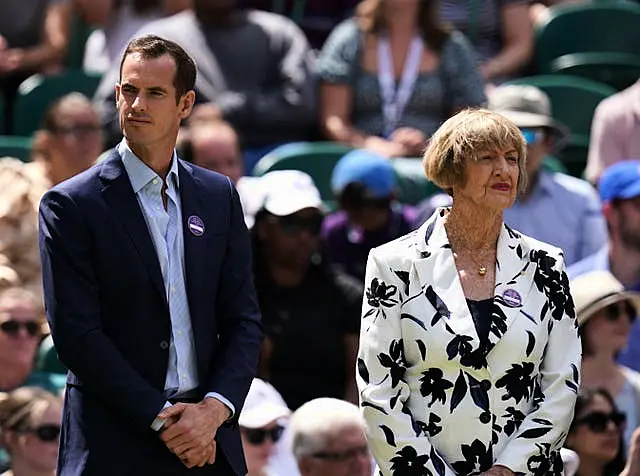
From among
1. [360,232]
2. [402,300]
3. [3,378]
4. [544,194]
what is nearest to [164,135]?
[402,300]

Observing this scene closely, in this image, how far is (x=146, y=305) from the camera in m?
4.45

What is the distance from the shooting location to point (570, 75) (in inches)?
406

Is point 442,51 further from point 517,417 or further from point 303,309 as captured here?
point 517,417

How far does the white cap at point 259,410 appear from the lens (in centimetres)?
645

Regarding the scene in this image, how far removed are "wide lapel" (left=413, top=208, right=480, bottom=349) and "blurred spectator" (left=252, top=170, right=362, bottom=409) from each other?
8.04 ft

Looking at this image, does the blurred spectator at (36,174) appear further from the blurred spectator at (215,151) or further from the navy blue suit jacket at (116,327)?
the navy blue suit jacket at (116,327)

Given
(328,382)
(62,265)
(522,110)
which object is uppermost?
(62,265)

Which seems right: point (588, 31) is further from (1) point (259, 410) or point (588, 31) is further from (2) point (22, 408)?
(2) point (22, 408)

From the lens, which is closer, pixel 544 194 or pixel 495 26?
pixel 544 194

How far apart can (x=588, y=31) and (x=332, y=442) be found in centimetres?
499

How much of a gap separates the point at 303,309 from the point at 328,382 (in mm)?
333

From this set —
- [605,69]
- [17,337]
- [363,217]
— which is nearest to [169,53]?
[17,337]

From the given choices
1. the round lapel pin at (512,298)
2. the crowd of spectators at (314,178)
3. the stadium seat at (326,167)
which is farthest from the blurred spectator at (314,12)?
the round lapel pin at (512,298)

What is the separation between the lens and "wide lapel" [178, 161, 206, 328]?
454 cm
